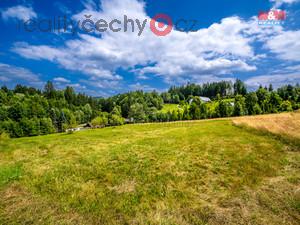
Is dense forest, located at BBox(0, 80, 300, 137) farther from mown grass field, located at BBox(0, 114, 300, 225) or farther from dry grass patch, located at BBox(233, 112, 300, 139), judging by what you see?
mown grass field, located at BBox(0, 114, 300, 225)

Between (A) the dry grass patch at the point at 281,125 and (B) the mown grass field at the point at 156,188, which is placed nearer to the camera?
(B) the mown grass field at the point at 156,188

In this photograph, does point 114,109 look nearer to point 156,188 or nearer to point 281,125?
point 281,125

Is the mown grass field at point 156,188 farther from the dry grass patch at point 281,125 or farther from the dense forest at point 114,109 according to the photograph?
the dense forest at point 114,109

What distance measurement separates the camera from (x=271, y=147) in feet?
48.8

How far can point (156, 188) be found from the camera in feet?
27.2

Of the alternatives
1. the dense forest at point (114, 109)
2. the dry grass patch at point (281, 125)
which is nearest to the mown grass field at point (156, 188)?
the dry grass patch at point (281, 125)

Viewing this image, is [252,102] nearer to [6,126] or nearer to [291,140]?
[291,140]

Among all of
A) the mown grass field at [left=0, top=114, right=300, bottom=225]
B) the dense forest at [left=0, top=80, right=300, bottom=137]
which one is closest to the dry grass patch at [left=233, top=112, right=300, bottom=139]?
the mown grass field at [left=0, top=114, right=300, bottom=225]

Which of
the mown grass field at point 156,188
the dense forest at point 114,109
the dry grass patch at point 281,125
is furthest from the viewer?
the dense forest at point 114,109

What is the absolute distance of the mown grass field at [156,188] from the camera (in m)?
6.11

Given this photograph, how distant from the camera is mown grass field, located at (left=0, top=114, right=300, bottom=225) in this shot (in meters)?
6.11

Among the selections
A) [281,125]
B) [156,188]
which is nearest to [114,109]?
[281,125]

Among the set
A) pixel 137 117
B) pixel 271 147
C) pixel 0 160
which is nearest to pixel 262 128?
pixel 271 147

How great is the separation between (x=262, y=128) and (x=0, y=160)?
27.8 m
